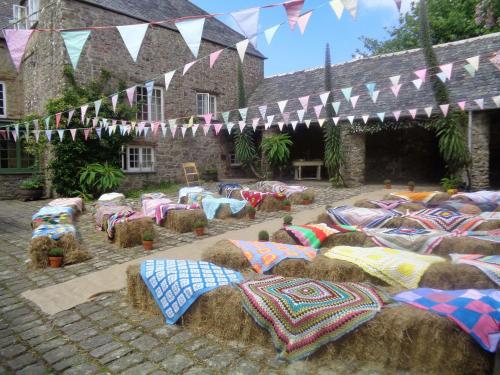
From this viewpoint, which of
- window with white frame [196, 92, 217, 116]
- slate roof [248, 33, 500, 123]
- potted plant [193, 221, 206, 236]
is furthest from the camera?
window with white frame [196, 92, 217, 116]

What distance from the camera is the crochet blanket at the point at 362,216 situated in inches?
230

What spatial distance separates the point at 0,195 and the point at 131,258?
10.9 m

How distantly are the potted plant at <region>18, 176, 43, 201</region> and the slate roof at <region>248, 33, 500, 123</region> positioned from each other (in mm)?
8956

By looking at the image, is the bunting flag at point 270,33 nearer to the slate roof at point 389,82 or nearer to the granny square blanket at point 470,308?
the granny square blanket at point 470,308

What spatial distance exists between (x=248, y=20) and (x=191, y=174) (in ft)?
35.9

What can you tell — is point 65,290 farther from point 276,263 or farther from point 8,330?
point 276,263

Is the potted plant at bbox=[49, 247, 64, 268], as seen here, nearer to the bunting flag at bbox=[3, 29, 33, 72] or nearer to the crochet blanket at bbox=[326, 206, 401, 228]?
the bunting flag at bbox=[3, 29, 33, 72]

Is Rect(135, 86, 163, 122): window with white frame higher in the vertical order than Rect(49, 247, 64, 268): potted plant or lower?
higher

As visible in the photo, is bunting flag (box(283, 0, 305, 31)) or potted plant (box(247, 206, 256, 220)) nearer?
bunting flag (box(283, 0, 305, 31))

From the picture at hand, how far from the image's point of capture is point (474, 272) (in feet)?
10.6

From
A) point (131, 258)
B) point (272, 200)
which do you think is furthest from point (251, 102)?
Result: point (131, 258)

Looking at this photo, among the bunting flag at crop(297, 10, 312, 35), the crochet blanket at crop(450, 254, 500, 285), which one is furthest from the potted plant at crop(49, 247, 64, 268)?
the crochet blanket at crop(450, 254, 500, 285)

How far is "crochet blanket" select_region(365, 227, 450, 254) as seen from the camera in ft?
14.4

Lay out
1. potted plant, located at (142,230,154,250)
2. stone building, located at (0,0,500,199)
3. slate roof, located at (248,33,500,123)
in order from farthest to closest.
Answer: stone building, located at (0,0,500,199), slate roof, located at (248,33,500,123), potted plant, located at (142,230,154,250)
